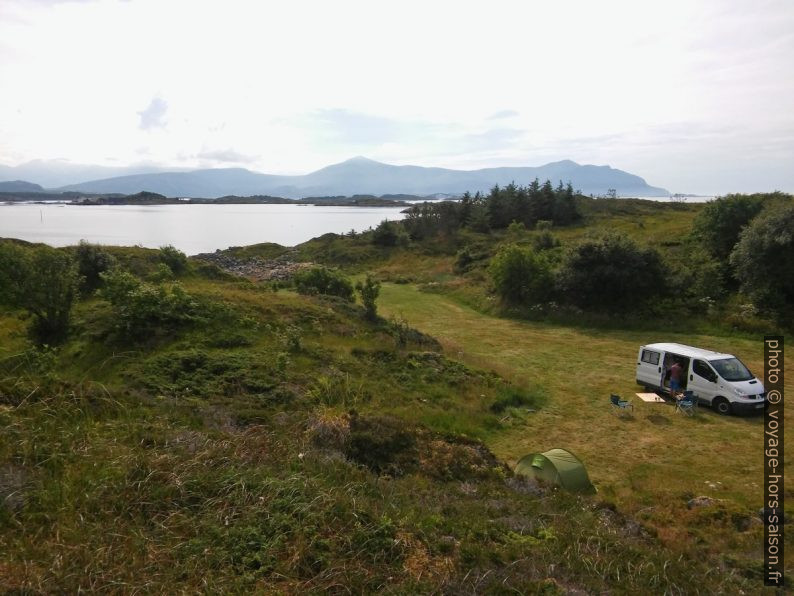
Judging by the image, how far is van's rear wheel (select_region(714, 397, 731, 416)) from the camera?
1454cm

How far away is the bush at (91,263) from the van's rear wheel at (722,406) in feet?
79.6

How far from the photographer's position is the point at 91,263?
74.2 ft

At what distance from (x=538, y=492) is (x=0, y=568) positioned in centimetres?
780

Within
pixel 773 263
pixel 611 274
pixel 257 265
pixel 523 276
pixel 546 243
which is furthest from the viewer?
pixel 257 265

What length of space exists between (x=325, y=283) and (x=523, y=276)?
41.3ft

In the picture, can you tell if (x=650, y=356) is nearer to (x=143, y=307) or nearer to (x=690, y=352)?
(x=690, y=352)

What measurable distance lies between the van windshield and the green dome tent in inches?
301

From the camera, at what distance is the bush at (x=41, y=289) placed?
14891 mm

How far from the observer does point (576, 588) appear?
4867mm

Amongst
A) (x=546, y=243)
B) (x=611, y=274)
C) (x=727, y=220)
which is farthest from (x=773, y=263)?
(x=546, y=243)

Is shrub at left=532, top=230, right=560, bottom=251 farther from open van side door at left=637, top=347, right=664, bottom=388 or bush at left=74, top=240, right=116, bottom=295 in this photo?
bush at left=74, top=240, right=116, bottom=295

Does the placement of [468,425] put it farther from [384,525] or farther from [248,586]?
[248,586]

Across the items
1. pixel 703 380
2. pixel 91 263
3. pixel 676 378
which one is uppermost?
pixel 91 263

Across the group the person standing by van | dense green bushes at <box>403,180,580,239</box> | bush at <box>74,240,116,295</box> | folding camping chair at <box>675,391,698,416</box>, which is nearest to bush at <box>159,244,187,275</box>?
bush at <box>74,240,116,295</box>
